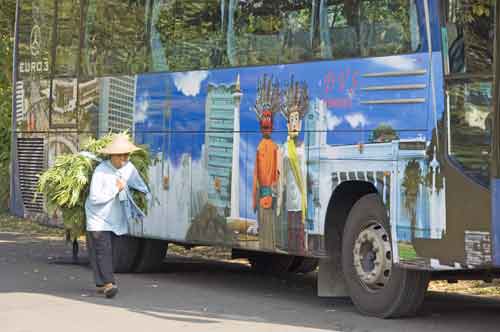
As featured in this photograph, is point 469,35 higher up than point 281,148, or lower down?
higher up

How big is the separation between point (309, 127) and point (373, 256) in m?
1.42

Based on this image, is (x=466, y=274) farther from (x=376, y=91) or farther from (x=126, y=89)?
(x=126, y=89)

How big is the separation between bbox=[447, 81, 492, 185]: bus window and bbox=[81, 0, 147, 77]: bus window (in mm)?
5801

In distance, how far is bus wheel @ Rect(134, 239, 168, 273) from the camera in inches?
667

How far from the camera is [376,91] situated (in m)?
12.2

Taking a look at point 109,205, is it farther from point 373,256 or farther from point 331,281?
point 373,256

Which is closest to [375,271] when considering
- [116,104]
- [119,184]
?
[119,184]

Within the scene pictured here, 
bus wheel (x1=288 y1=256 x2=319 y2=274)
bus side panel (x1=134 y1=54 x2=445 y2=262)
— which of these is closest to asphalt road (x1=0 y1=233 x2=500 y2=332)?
bus wheel (x1=288 y1=256 x2=319 y2=274)

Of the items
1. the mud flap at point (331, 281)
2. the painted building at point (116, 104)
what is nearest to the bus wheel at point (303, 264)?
the painted building at point (116, 104)

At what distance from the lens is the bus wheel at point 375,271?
12.1m

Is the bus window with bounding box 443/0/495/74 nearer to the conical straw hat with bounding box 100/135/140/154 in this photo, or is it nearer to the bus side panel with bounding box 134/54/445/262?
the bus side panel with bounding box 134/54/445/262

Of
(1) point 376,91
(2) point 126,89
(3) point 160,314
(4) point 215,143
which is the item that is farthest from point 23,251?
(1) point 376,91

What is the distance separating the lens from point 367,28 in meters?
12.4

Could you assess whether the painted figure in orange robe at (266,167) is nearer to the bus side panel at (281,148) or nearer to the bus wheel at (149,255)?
the bus side panel at (281,148)
